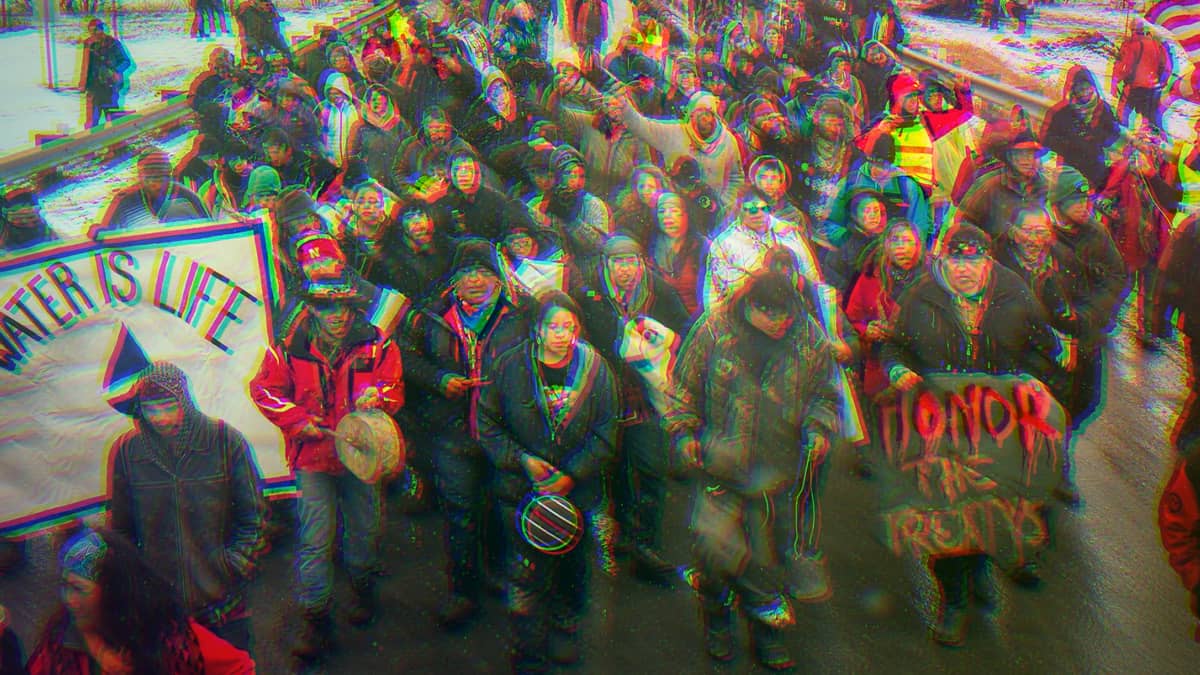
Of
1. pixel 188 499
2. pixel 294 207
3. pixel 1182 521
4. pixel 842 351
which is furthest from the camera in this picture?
pixel 294 207

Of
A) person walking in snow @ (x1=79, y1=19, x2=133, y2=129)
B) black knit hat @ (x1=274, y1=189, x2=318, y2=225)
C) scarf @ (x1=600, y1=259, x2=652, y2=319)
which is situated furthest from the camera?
person walking in snow @ (x1=79, y1=19, x2=133, y2=129)

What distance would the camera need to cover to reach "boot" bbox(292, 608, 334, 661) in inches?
172

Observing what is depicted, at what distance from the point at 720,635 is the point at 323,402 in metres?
2.17

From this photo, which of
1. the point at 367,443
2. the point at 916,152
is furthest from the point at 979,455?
the point at 916,152

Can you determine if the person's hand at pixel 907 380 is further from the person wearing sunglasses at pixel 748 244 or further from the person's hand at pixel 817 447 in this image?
the person wearing sunglasses at pixel 748 244

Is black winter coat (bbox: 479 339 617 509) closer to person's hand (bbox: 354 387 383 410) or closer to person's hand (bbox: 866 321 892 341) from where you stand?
person's hand (bbox: 354 387 383 410)

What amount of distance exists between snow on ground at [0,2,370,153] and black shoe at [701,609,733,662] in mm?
5184

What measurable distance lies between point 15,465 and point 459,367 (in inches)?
92.5

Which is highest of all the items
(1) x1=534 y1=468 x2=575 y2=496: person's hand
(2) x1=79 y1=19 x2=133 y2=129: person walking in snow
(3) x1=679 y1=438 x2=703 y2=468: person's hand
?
(3) x1=679 y1=438 x2=703 y2=468: person's hand

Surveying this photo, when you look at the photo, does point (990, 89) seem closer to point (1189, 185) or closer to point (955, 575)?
point (1189, 185)

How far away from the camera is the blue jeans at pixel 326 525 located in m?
4.30

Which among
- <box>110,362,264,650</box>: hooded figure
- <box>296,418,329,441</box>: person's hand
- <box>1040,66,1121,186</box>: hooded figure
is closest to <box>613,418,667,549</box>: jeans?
<box>296,418,329,441</box>: person's hand

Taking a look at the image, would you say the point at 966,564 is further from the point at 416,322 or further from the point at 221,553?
the point at 221,553

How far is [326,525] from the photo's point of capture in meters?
4.34
